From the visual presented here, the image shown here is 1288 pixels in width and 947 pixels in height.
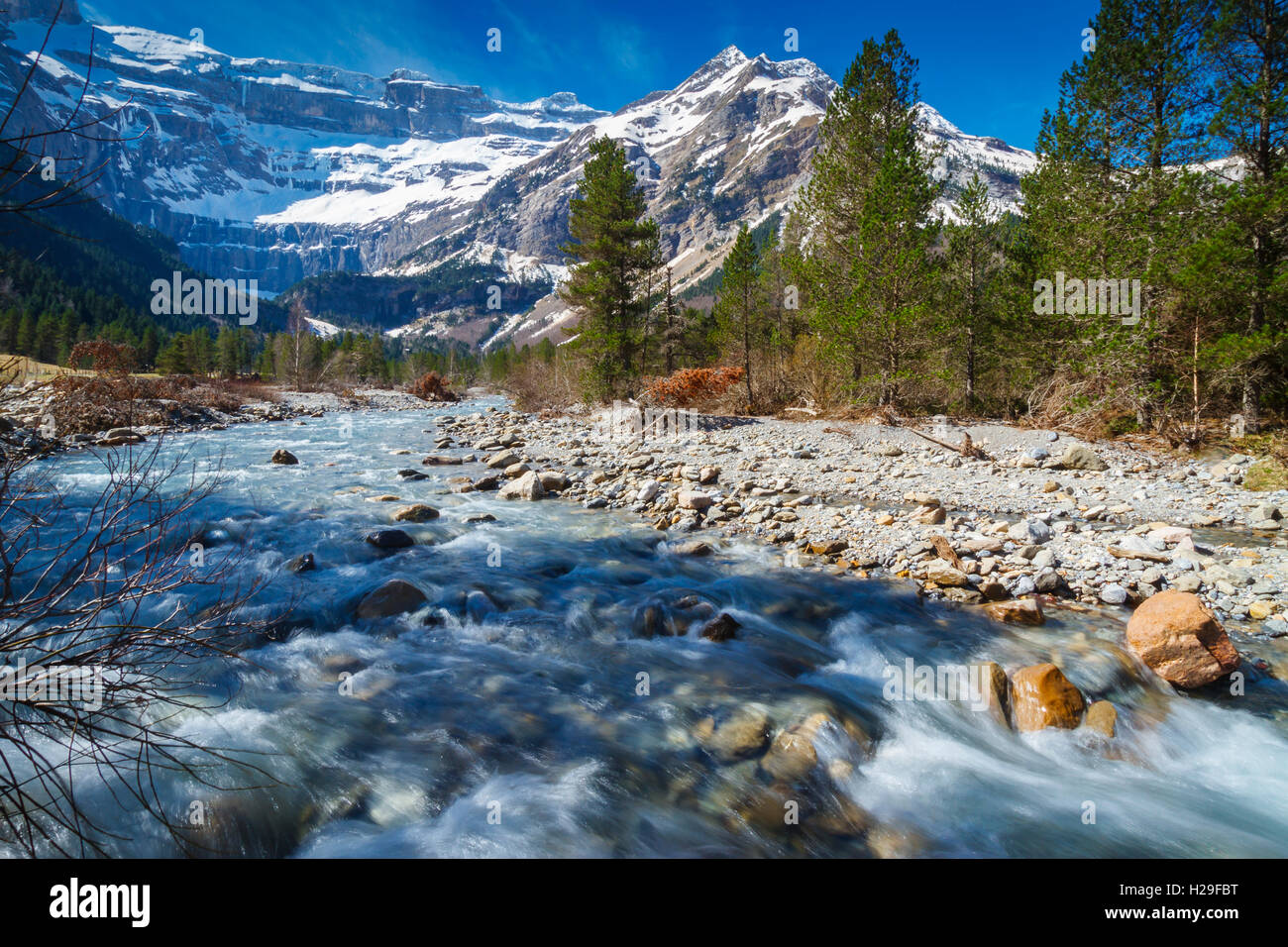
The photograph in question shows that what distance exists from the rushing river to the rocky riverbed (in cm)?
90

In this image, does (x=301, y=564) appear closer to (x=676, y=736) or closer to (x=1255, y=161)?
(x=676, y=736)

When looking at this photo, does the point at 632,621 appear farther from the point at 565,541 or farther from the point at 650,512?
the point at 650,512

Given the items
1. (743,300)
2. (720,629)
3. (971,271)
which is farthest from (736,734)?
(743,300)

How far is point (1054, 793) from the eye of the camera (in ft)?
16.7

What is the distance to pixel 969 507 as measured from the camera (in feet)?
33.0

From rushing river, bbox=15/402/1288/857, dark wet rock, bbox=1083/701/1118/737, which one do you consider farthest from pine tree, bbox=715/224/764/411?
dark wet rock, bbox=1083/701/1118/737

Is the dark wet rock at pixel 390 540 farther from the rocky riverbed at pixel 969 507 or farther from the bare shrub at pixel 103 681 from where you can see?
the rocky riverbed at pixel 969 507

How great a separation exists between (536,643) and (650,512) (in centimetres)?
480

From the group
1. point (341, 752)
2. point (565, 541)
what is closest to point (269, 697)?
point (341, 752)

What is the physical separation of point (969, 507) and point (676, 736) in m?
7.12

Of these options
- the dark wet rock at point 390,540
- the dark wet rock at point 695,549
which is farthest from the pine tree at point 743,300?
the dark wet rock at point 390,540

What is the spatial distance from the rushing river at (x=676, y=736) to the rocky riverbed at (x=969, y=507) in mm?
903

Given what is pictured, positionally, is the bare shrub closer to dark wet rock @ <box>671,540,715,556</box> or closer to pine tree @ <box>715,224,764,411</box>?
dark wet rock @ <box>671,540,715,556</box>
